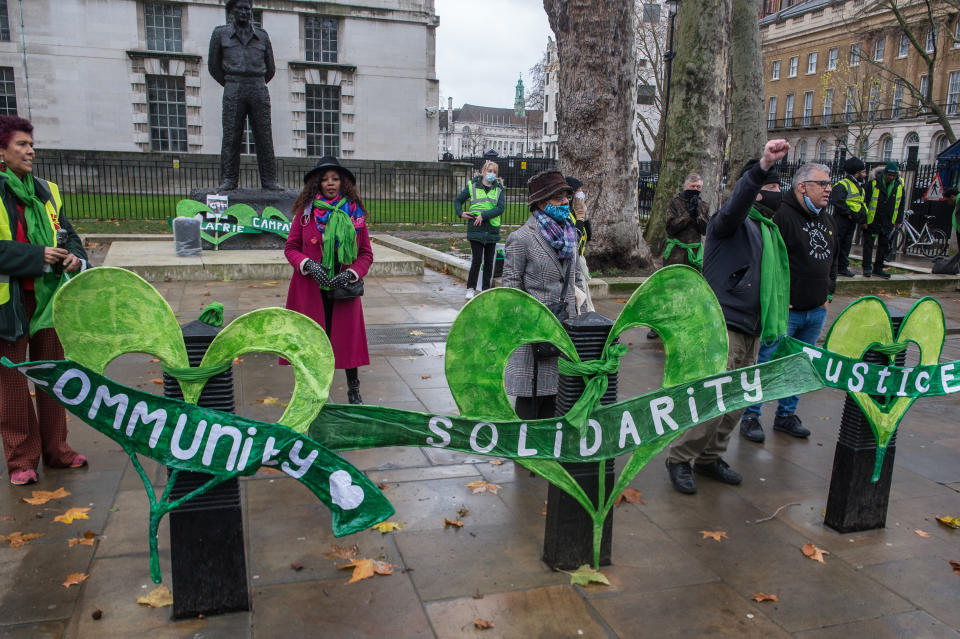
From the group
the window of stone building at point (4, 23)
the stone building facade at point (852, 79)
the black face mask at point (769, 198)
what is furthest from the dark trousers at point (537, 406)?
the stone building facade at point (852, 79)

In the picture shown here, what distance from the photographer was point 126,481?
439 cm

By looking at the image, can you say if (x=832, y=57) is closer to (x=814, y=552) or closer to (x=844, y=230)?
(x=844, y=230)

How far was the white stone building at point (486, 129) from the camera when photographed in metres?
144

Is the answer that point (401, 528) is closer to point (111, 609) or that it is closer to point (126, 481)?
point (111, 609)

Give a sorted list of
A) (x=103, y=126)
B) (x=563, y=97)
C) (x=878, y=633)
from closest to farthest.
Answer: (x=878, y=633) < (x=563, y=97) < (x=103, y=126)

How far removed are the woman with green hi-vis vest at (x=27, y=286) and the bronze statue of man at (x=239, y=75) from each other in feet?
30.4

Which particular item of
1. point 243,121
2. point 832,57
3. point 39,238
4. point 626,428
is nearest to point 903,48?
point 832,57

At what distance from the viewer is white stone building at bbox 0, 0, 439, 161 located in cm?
2923

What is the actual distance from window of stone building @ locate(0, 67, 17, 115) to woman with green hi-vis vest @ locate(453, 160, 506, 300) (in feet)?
90.0

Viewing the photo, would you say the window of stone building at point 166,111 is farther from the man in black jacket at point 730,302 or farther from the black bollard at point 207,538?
the black bollard at point 207,538

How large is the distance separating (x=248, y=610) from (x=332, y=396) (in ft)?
9.80

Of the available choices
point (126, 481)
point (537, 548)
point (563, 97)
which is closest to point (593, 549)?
point (537, 548)

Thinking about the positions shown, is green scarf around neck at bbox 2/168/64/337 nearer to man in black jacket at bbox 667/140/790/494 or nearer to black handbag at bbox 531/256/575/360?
black handbag at bbox 531/256/575/360

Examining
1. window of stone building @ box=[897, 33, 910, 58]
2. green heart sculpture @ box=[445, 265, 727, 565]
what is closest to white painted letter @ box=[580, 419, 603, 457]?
green heart sculpture @ box=[445, 265, 727, 565]
